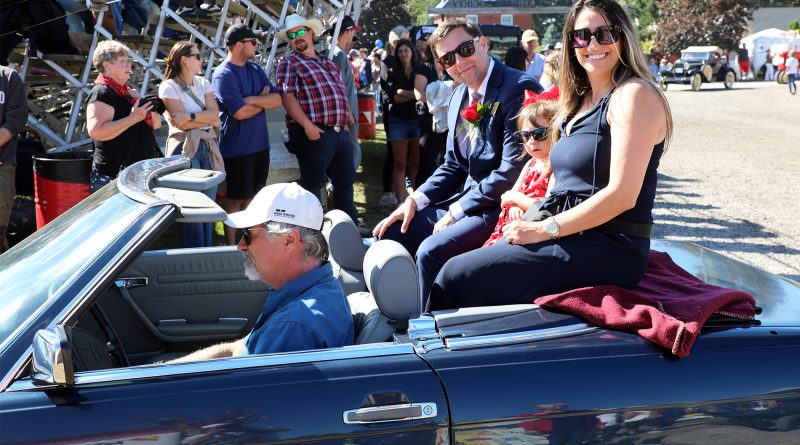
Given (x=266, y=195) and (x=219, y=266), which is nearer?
(x=266, y=195)

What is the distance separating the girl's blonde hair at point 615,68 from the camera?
9.36 feet

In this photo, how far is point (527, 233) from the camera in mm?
2775

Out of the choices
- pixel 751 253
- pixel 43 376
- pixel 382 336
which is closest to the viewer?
pixel 43 376

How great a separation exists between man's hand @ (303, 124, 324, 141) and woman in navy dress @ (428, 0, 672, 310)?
442 cm

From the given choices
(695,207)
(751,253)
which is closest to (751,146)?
(695,207)

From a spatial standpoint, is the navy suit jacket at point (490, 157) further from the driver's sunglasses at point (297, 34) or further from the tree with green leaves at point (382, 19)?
the tree with green leaves at point (382, 19)

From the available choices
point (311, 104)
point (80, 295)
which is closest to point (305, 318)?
point (80, 295)

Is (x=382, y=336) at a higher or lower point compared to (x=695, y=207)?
higher

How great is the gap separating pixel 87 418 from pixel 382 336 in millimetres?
908

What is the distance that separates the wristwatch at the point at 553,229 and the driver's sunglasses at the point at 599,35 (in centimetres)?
65

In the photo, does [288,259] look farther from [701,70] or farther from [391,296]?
[701,70]

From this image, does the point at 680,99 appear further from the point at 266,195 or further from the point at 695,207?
the point at 266,195

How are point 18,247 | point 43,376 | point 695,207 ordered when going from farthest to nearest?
point 695,207, point 18,247, point 43,376

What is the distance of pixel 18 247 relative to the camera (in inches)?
110
